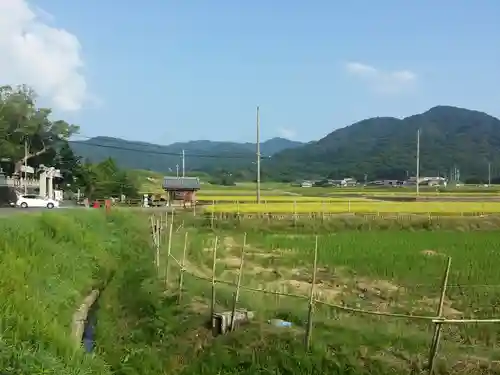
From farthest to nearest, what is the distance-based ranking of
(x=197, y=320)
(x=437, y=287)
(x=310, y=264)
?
1. (x=310, y=264)
2. (x=437, y=287)
3. (x=197, y=320)

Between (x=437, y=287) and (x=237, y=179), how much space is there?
443 ft

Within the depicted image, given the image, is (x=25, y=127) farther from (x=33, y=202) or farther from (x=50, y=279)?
(x=50, y=279)

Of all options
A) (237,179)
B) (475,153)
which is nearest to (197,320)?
(237,179)

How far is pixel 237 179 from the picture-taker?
148m

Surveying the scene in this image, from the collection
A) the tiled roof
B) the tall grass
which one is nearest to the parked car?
the tiled roof

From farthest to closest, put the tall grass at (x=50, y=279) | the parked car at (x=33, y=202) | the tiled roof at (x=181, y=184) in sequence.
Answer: the tiled roof at (x=181, y=184), the parked car at (x=33, y=202), the tall grass at (x=50, y=279)

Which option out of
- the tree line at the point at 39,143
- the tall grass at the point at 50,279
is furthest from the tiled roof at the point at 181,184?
the tall grass at the point at 50,279

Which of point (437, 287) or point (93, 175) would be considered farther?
point (93, 175)

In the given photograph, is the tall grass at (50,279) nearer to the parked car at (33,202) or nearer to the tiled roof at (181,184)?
the parked car at (33,202)

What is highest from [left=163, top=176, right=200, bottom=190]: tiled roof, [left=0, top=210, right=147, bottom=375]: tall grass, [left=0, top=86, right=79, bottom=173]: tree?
[left=0, top=86, right=79, bottom=173]: tree

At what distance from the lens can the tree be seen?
5519 centimetres

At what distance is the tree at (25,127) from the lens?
181 ft

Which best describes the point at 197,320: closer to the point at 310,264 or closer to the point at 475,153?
the point at 310,264

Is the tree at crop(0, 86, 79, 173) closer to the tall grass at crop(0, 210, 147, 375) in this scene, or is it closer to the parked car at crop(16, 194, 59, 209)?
the parked car at crop(16, 194, 59, 209)
